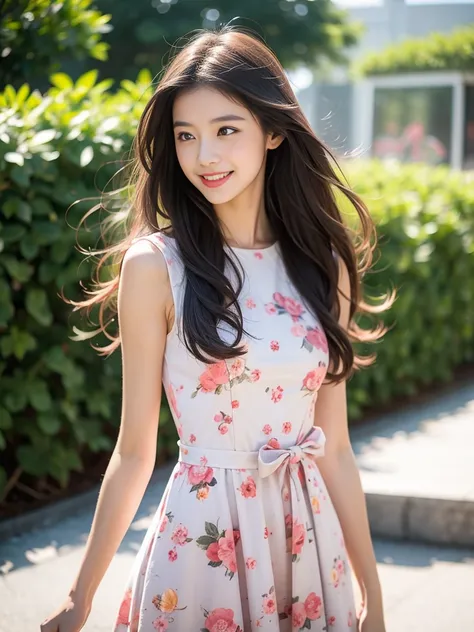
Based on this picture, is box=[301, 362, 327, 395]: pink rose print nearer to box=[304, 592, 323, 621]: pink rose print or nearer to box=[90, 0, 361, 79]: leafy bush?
box=[304, 592, 323, 621]: pink rose print

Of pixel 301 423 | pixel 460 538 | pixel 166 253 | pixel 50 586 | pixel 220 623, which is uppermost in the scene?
pixel 166 253

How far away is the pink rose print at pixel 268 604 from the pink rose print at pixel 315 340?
55cm

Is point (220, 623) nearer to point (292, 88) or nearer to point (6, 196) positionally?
point (292, 88)

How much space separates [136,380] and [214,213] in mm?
498

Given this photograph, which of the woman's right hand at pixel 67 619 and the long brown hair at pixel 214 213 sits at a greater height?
the long brown hair at pixel 214 213

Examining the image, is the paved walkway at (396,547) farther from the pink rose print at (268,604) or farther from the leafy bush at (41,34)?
the leafy bush at (41,34)

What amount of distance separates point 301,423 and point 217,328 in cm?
30

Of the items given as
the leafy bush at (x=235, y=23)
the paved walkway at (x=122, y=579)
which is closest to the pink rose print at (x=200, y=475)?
the paved walkway at (x=122, y=579)

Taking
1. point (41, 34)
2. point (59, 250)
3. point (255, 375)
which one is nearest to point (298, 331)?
point (255, 375)

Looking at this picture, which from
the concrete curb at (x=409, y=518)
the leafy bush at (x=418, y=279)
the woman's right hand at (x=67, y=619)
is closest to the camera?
the woman's right hand at (x=67, y=619)

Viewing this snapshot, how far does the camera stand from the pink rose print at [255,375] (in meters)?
2.09

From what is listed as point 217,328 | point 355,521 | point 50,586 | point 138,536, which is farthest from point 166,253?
point 138,536

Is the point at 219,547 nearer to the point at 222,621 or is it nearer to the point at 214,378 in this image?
the point at 222,621

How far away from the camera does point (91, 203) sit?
4.09m
